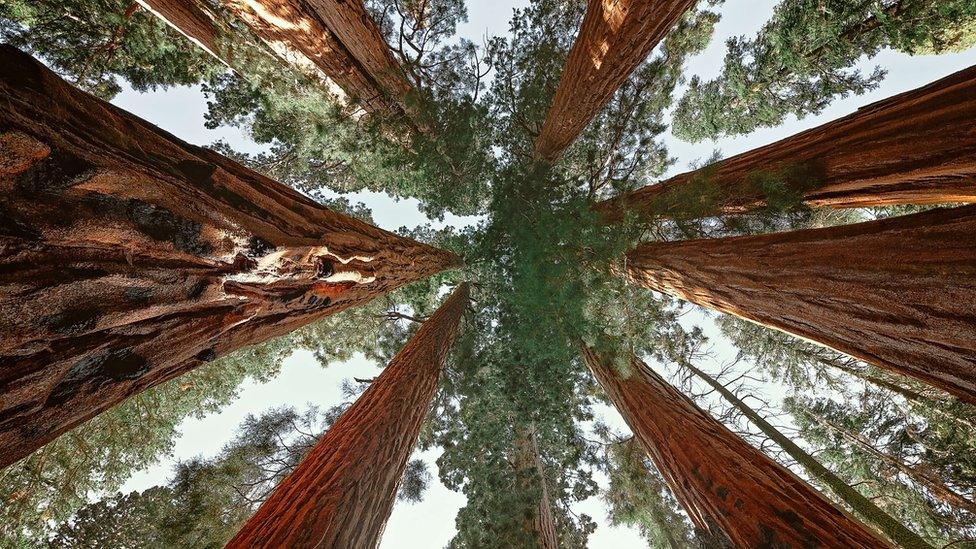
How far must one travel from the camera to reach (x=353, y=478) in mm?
2939

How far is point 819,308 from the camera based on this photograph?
2605mm

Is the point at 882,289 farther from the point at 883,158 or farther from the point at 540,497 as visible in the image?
the point at 540,497

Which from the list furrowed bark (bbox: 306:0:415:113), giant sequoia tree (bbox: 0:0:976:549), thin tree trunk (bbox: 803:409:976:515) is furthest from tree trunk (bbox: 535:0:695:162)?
thin tree trunk (bbox: 803:409:976:515)

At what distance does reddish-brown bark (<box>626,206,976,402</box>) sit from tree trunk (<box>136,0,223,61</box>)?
824 centimetres

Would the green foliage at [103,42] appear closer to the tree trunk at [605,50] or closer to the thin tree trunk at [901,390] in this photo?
the tree trunk at [605,50]

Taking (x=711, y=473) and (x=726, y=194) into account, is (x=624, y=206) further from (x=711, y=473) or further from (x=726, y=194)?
(x=711, y=473)

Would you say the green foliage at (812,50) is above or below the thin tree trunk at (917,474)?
above

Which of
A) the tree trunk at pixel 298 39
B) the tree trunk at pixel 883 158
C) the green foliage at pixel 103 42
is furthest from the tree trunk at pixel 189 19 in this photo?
the tree trunk at pixel 883 158

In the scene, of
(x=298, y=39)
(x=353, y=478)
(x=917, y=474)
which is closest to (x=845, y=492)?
(x=917, y=474)

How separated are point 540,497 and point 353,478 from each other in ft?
12.9

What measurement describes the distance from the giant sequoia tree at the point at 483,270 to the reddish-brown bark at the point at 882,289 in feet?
0.06

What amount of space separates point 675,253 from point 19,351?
16.8 ft

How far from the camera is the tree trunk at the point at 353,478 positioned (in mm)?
2322

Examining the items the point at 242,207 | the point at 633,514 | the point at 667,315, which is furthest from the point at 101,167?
the point at 633,514
